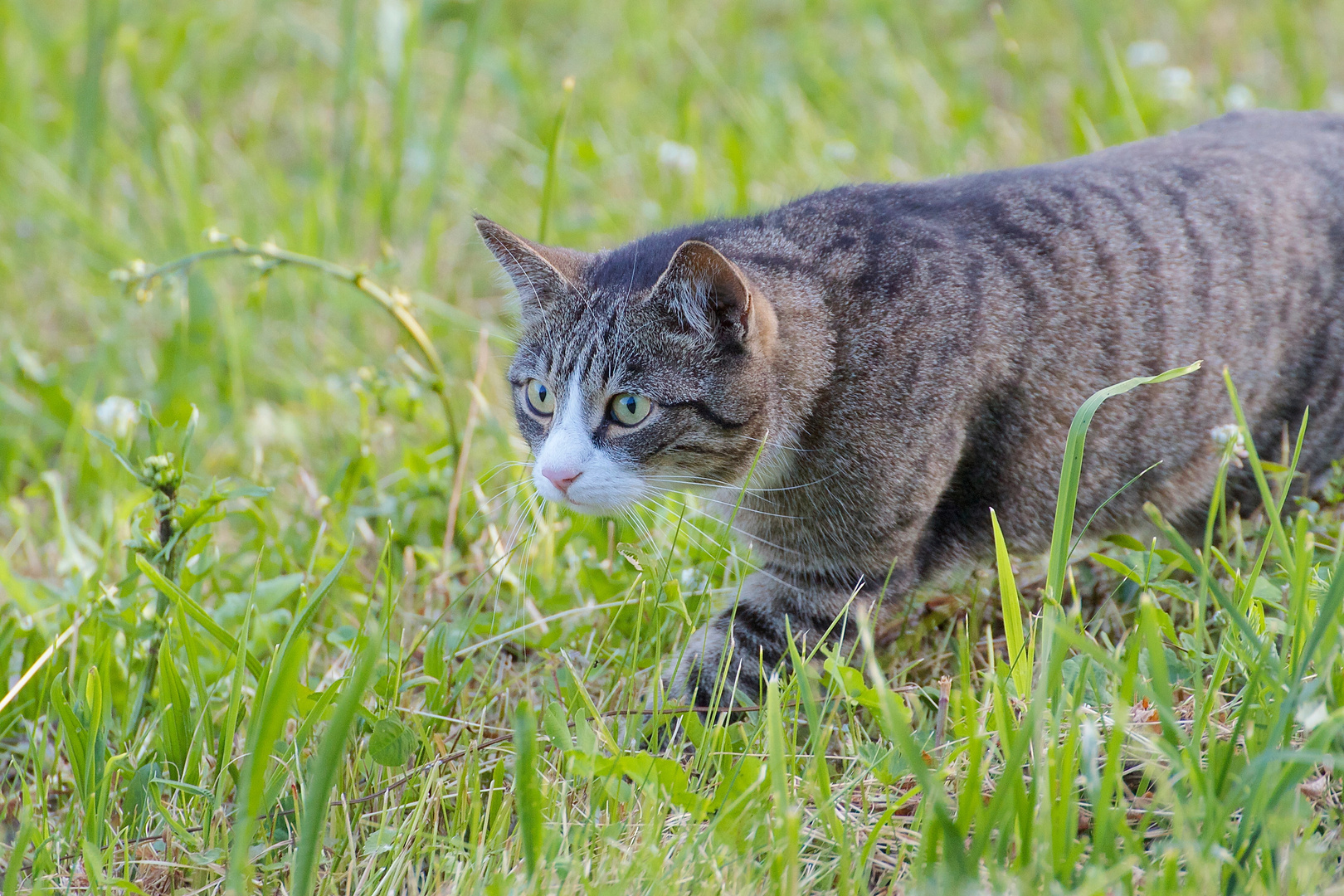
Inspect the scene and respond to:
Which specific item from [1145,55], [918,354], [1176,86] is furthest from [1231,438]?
[1145,55]

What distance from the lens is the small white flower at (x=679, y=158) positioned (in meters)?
3.98

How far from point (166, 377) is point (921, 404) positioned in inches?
100

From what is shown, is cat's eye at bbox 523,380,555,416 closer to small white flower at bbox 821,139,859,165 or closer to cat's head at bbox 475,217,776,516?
cat's head at bbox 475,217,776,516

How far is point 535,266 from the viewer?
235cm

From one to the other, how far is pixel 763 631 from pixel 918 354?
614 mm

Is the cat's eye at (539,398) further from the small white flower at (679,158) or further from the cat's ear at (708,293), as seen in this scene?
the small white flower at (679,158)

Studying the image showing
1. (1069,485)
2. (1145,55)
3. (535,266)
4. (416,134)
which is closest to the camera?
(1069,485)

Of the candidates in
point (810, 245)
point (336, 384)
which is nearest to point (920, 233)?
point (810, 245)

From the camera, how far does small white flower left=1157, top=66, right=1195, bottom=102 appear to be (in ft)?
13.1

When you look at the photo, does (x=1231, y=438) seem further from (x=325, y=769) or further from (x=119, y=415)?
(x=119, y=415)

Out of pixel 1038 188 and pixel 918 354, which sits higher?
pixel 1038 188

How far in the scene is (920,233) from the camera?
224 centimetres

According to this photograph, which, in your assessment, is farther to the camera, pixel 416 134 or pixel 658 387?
pixel 416 134

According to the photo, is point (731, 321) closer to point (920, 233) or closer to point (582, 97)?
point (920, 233)
